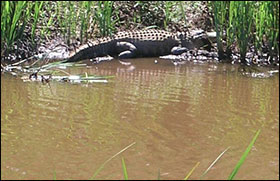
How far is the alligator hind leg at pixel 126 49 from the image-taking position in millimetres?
8297

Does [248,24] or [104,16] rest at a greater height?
[104,16]

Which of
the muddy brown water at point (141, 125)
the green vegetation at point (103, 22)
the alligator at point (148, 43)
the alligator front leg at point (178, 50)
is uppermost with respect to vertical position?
the green vegetation at point (103, 22)

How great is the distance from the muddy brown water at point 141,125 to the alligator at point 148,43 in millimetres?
1166

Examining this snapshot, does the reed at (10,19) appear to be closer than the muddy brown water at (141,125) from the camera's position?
No

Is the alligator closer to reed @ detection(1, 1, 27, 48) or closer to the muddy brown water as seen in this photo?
reed @ detection(1, 1, 27, 48)

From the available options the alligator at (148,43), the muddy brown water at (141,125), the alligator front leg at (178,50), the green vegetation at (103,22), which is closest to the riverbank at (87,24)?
the green vegetation at (103,22)

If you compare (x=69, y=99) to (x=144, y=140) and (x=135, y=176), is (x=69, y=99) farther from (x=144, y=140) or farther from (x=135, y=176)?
(x=135, y=176)

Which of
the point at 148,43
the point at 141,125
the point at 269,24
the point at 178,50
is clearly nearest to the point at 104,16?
the point at 148,43

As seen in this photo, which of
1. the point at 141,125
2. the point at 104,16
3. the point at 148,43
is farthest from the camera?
the point at 148,43

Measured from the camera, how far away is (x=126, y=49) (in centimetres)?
843

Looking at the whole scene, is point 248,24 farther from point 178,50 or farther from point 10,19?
point 10,19

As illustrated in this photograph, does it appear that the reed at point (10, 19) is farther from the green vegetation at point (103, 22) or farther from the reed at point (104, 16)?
the reed at point (104, 16)

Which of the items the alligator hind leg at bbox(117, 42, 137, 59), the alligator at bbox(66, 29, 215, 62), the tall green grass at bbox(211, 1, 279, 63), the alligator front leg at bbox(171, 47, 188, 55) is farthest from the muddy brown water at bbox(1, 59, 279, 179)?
the alligator front leg at bbox(171, 47, 188, 55)

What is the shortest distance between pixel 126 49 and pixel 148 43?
34 centimetres
